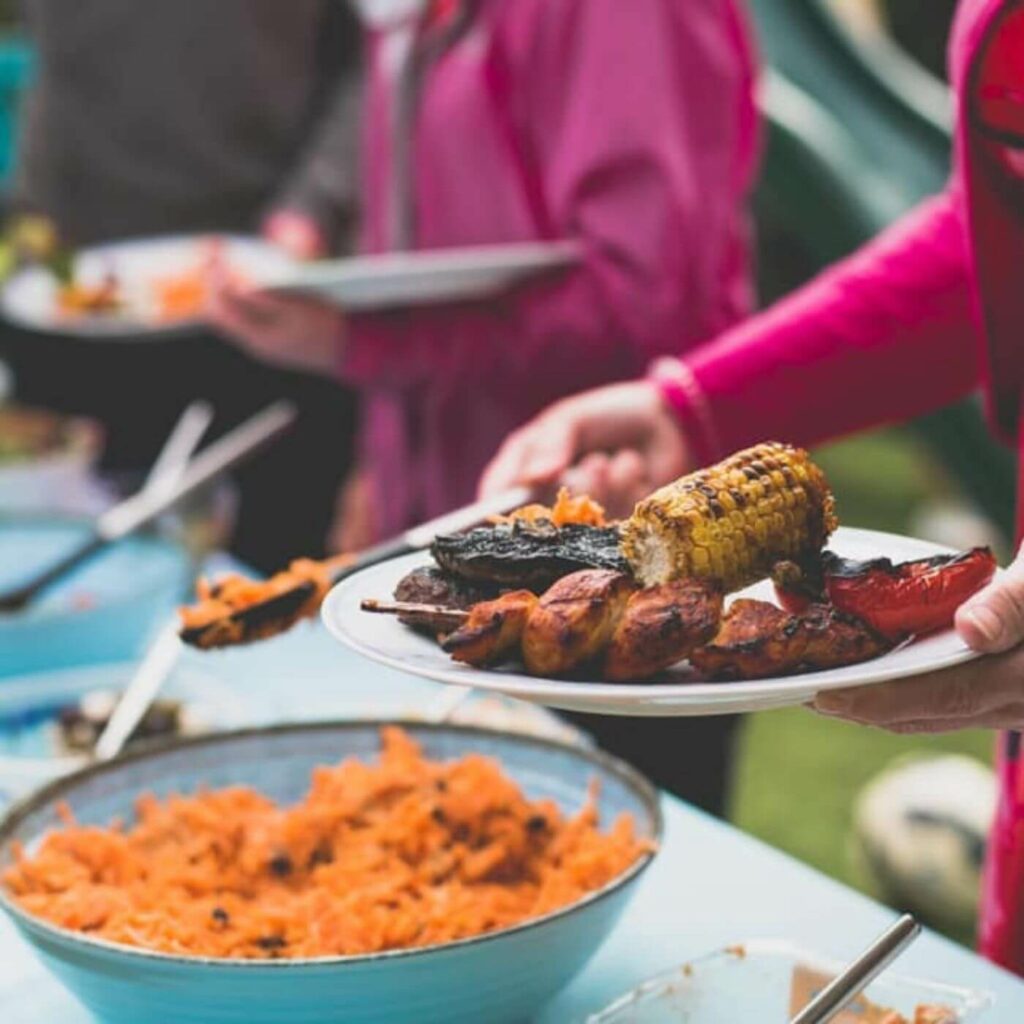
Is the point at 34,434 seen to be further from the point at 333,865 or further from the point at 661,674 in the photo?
the point at 661,674

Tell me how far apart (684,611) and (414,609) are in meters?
0.15

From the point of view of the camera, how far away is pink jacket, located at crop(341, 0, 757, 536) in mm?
1861

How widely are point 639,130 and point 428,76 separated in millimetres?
320

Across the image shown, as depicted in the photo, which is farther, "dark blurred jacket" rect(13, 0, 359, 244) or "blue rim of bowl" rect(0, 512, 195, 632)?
"dark blurred jacket" rect(13, 0, 359, 244)

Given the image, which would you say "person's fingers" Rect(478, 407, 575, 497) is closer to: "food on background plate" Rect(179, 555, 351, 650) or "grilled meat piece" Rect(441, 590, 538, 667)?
"food on background plate" Rect(179, 555, 351, 650)

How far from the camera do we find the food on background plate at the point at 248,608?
120 cm

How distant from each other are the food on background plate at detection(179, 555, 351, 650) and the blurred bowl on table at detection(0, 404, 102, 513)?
4.03 ft

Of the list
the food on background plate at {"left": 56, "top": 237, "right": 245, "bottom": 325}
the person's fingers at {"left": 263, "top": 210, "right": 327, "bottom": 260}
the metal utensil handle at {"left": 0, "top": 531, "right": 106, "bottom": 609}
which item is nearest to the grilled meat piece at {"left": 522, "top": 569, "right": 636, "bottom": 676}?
the metal utensil handle at {"left": 0, "top": 531, "right": 106, "bottom": 609}

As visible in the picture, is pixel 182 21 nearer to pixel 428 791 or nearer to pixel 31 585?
pixel 31 585

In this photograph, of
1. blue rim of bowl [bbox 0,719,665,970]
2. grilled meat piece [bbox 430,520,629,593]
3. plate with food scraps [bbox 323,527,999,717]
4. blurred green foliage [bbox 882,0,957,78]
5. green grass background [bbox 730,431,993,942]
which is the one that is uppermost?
blurred green foliage [bbox 882,0,957,78]

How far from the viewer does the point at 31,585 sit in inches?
70.0

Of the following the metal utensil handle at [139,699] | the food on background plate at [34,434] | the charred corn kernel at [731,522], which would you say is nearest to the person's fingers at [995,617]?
the charred corn kernel at [731,522]

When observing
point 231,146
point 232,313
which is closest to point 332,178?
point 231,146

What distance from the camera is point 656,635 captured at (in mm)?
881
